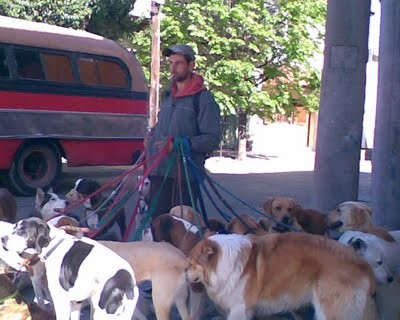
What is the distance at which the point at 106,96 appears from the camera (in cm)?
1495

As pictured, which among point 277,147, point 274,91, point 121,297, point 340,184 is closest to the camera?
point 121,297

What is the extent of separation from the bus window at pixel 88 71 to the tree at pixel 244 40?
8.62 metres

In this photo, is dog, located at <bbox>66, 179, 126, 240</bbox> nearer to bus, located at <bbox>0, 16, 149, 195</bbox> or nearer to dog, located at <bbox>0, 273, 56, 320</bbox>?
dog, located at <bbox>0, 273, 56, 320</bbox>

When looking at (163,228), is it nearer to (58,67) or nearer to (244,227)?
(244,227)

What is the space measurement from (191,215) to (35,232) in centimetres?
185

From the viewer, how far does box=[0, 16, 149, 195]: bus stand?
13.4 metres

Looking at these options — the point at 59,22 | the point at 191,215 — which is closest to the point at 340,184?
the point at 191,215

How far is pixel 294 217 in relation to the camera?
632cm

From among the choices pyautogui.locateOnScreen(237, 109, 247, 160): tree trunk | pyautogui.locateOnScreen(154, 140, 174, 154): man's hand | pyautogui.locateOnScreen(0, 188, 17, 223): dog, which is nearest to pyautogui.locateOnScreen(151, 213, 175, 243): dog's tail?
pyautogui.locateOnScreen(154, 140, 174, 154): man's hand

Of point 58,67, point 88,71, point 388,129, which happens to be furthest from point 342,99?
point 88,71

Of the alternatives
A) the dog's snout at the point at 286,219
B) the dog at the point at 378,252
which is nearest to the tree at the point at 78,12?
the dog's snout at the point at 286,219

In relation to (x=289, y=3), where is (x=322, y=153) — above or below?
below

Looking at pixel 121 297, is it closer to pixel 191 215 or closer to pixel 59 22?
pixel 191 215

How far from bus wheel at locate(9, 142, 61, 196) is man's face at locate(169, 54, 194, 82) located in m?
8.12
